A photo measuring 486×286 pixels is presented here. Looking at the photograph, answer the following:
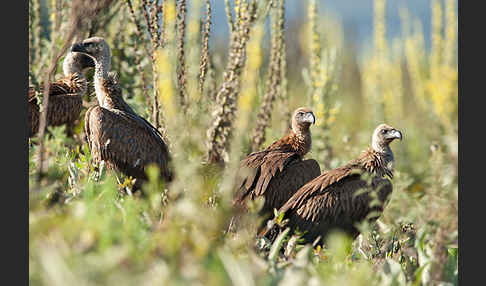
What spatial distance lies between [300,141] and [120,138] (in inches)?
74.2

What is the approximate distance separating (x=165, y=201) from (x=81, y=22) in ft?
4.99

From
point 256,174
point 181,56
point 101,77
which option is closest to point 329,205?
point 256,174

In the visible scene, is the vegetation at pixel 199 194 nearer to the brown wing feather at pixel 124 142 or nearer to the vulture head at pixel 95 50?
the brown wing feather at pixel 124 142

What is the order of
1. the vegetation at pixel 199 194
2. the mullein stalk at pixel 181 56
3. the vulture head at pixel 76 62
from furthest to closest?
1. the vulture head at pixel 76 62
2. the mullein stalk at pixel 181 56
3. the vegetation at pixel 199 194

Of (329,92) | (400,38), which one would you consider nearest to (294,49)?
(400,38)

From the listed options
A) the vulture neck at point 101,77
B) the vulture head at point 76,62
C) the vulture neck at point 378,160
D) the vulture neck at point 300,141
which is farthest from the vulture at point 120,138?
the vulture neck at point 378,160

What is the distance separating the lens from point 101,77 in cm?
602

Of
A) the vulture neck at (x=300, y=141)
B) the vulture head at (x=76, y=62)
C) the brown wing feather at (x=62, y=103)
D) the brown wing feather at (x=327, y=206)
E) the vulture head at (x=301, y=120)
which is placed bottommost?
the brown wing feather at (x=327, y=206)

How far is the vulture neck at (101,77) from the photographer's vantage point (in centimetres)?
589

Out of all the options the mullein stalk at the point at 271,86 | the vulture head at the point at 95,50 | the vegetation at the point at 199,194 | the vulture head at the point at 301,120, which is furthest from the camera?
the mullein stalk at the point at 271,86

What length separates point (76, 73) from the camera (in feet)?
21.8

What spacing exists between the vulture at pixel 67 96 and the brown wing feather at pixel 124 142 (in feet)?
2.90

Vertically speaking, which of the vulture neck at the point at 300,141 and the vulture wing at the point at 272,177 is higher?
the vulture neck at the point at 300,141

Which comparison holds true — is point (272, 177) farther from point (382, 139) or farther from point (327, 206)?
point (382, 139)
